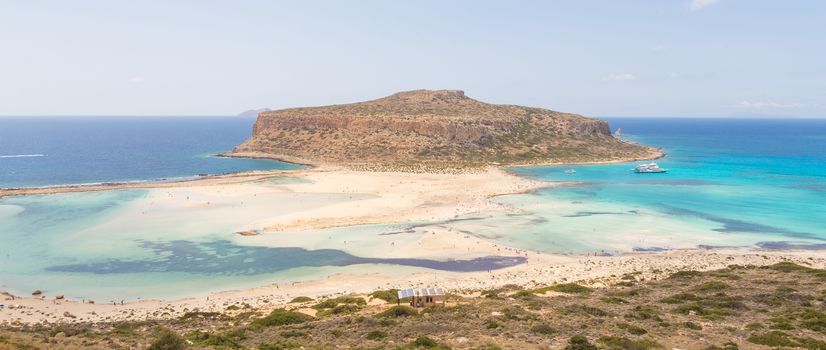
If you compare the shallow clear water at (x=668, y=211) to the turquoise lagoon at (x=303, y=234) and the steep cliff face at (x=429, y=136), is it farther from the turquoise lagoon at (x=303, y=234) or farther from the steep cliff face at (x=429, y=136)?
the steep cliff face at (x=429, y=136)

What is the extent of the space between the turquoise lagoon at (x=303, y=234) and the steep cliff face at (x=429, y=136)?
3765cm

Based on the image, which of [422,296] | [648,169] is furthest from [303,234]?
[648,169]

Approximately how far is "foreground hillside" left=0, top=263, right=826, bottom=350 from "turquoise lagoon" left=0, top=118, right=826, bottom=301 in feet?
28.6

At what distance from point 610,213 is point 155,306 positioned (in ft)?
154

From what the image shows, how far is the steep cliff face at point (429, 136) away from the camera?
109875 millimetres

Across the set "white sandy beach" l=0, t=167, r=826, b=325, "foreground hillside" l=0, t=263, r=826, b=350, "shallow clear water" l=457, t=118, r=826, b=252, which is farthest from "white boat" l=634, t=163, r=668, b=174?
"foreground hillside" l=0, t=263, r=826, b=350

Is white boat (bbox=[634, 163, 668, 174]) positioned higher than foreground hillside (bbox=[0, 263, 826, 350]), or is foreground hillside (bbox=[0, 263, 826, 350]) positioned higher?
white boat (bbox=[634, 163, 668, 174])

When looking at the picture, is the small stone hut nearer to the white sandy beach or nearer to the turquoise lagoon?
the white sandy beach

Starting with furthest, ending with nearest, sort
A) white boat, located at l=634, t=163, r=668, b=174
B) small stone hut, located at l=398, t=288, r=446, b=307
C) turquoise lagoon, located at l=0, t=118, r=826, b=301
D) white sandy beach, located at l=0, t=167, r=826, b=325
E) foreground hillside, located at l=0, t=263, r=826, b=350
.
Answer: white boat, located at l=634, t=163, r=668, b=174
turquoise lagoon, located at l=0, t=118, r=826, b=301
white sandy beach, located at l=0, t=167, r=826, b=325
small stone hut, located at l=398, t=288, r=446, b=307
foreground hillside, located at l=0, t=263, r=826, b=350

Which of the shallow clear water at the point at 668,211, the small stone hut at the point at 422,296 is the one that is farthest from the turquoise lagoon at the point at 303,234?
the small stone hut at the point at 422,296

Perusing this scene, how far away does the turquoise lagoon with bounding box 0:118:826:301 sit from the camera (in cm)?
3703

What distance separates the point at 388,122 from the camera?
118062 millimetres

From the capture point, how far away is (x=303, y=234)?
158 feet

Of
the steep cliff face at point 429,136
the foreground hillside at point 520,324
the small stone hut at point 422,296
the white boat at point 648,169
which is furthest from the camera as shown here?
the steep cliff face at point 429,136
